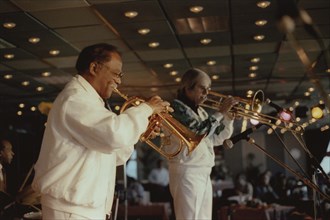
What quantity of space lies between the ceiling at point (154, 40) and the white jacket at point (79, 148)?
2.65 meters

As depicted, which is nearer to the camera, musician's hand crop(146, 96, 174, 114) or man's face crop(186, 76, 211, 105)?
musician's hand crop(146, 96, 174, 114)

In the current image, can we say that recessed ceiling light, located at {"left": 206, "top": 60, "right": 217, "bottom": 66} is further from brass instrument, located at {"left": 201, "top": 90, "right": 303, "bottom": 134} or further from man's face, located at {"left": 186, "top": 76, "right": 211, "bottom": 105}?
man's face, located at {"left": 186, "top": 76, "right": 211, "bottom": 105}

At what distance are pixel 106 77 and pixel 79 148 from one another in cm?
43

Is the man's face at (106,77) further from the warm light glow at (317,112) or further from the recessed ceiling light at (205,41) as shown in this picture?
the recessed ceiling light at (205,41)

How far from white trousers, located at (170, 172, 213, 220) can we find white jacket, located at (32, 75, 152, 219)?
125 centimetres

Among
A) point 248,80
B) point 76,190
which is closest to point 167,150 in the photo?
point 76,190

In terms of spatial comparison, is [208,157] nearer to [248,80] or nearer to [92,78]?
[92,78]

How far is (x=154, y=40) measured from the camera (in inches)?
306

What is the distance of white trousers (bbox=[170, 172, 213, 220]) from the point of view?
11.7 ft

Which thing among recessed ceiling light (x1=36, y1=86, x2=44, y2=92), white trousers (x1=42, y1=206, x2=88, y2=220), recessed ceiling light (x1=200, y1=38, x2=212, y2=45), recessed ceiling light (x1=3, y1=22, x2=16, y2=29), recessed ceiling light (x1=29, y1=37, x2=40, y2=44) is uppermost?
recessed ceiling light (x1=36, y1=86, x2=44, y2=92)

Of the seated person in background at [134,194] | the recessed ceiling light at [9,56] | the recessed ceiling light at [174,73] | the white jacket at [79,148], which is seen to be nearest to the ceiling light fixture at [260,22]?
the recessed ceiling light at [174,73]

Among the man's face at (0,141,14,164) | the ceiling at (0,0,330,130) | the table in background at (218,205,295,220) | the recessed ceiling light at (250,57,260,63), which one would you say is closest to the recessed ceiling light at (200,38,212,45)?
the ceiling at (0,0,330,130)

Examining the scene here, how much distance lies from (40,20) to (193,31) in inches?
85.5

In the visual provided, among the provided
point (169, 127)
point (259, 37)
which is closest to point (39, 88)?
point (259, 37)
